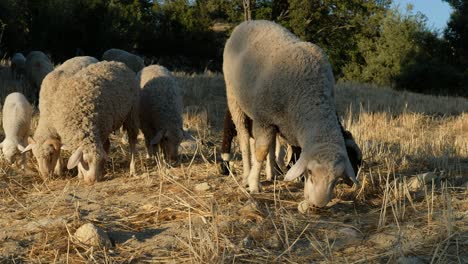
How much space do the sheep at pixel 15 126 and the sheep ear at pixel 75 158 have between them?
140 centimetres

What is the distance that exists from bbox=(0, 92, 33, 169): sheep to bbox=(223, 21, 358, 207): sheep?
342cm

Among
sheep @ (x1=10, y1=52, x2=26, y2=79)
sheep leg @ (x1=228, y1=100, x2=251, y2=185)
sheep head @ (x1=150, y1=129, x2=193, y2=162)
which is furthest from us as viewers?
sheep @ (x1=10, y1=52, x2=26, y2=79)

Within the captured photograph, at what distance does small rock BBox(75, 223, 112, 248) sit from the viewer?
12.6 ft

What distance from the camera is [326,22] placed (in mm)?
39969

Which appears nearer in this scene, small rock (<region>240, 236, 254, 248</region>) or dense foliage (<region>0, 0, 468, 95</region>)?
small rock (<region>240, 236, 254, 248</region>)

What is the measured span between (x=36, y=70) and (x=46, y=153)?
7.69 metres

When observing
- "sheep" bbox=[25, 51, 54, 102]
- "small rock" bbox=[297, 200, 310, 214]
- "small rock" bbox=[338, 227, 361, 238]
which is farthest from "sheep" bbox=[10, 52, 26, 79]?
"small rock" bbox=[338, 227, 361, 238]

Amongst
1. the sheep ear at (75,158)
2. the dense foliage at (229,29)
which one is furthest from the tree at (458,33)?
the sheep ear at (75,158)

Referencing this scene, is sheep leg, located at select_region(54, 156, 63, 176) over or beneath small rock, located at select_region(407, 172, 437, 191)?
beneath

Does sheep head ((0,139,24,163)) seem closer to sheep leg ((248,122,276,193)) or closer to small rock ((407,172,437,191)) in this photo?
sheep leg ((248,122,276,193))

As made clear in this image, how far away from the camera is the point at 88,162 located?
21.2ft

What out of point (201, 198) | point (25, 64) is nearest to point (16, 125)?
point (201, 198)

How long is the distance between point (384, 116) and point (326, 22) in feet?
93.2

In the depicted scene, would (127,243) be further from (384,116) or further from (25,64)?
(25,64)
